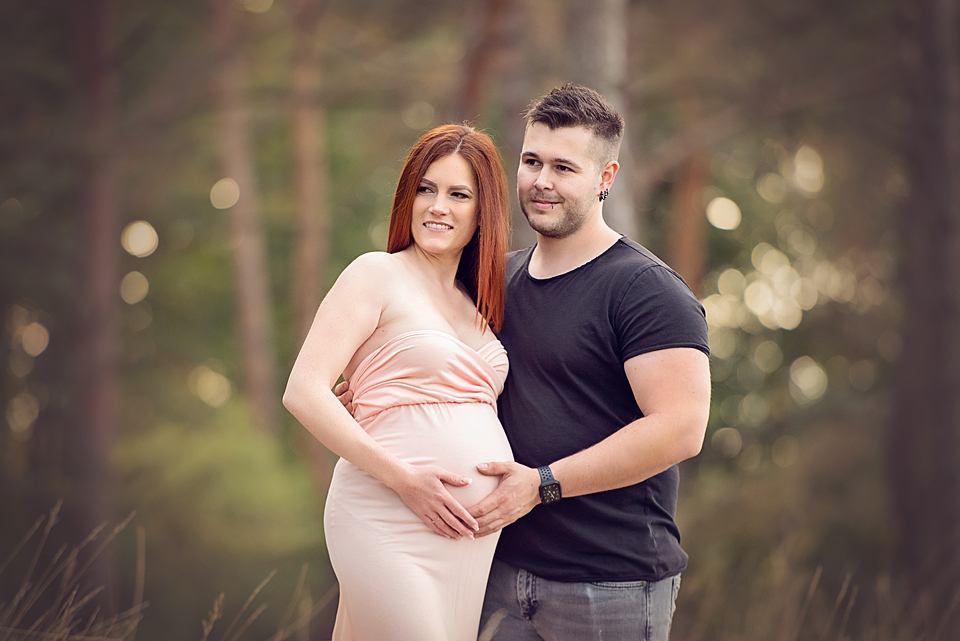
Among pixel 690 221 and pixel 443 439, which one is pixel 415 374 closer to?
pixel 443 439

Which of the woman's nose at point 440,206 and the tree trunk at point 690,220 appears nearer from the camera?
the woman's nose at point 440,206

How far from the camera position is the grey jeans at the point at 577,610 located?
2.37m

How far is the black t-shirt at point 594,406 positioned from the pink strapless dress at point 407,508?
0.12 m

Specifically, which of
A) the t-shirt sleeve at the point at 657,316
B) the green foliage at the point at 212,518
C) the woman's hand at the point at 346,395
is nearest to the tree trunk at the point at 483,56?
the woman's hand at the point at 346,395

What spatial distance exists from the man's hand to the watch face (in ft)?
0.05

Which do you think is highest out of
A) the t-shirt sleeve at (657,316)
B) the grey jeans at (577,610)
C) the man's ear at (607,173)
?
the man's ear at (607,173)

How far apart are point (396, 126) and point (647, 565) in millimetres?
12273

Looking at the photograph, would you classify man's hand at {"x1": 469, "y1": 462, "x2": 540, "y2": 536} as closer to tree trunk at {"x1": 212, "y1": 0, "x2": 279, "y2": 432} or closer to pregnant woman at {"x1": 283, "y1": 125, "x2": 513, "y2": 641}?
pregnant woman at {"x1": 283, "y1": 125, "x2": 513, "y2": 641}

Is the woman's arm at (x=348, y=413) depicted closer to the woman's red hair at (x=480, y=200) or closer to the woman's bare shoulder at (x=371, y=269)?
the woman's bare shoulder at (x=371, y=269)

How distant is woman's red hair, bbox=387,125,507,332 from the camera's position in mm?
2568

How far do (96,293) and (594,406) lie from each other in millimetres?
8603

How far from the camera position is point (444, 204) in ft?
8.36

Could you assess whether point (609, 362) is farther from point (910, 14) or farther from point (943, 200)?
point (910, 14)

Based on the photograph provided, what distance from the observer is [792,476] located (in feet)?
27.8
